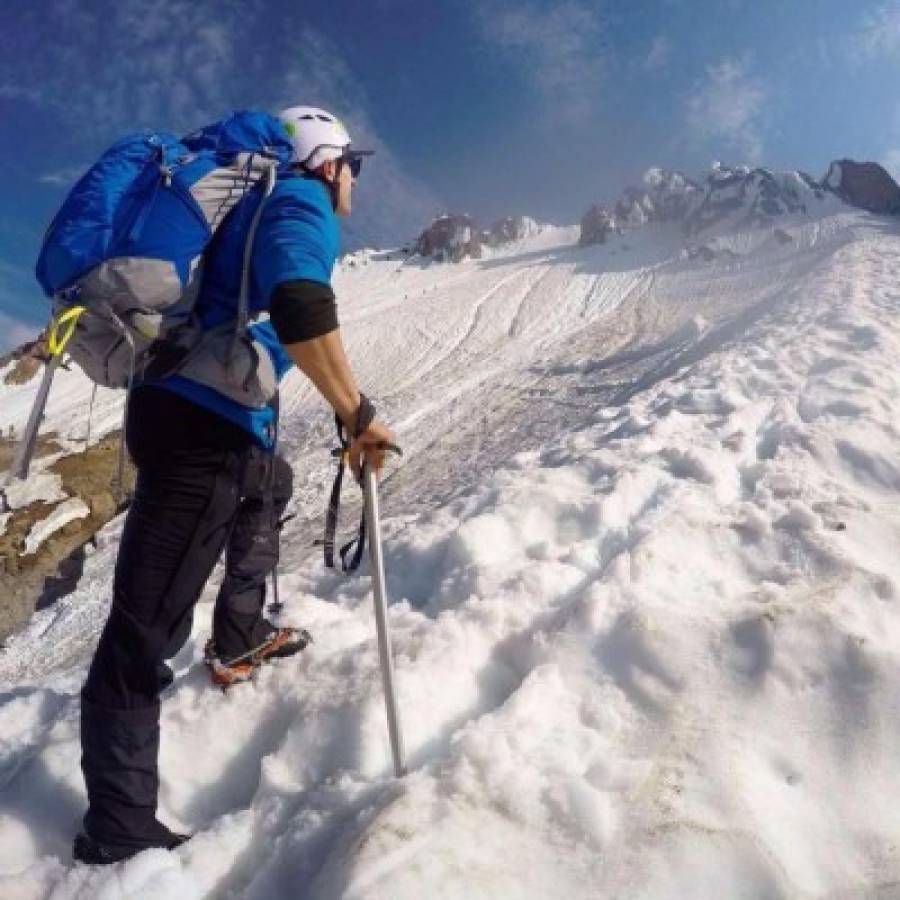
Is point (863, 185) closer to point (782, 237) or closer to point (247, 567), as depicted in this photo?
point (782, 237)

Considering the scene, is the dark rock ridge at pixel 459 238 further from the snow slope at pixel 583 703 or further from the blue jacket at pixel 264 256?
the blue jacket at pixel 264 256

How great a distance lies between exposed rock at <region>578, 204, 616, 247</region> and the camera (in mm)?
32656

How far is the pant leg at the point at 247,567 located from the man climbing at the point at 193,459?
56 centimetres

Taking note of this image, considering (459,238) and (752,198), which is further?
(459,238)

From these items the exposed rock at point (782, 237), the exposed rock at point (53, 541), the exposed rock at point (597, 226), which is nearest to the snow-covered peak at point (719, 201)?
the exposed rock at point (597, 226)

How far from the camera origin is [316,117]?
3.02m

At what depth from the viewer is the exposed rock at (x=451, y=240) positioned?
127 ft

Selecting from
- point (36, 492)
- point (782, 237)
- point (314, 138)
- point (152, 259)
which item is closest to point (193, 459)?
point (152, 259)

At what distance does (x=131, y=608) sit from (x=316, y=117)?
2048 mm

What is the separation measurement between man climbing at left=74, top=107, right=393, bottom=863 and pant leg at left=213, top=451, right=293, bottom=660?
22.1 inches

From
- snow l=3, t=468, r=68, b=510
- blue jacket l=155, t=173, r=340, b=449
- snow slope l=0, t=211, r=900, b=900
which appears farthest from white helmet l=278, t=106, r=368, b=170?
snow l=3, t=468, r=68, b=510

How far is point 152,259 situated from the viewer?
245 centimetres

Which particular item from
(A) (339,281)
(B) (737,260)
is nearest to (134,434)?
(B) (737,260)

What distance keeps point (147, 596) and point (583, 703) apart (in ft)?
5.58
